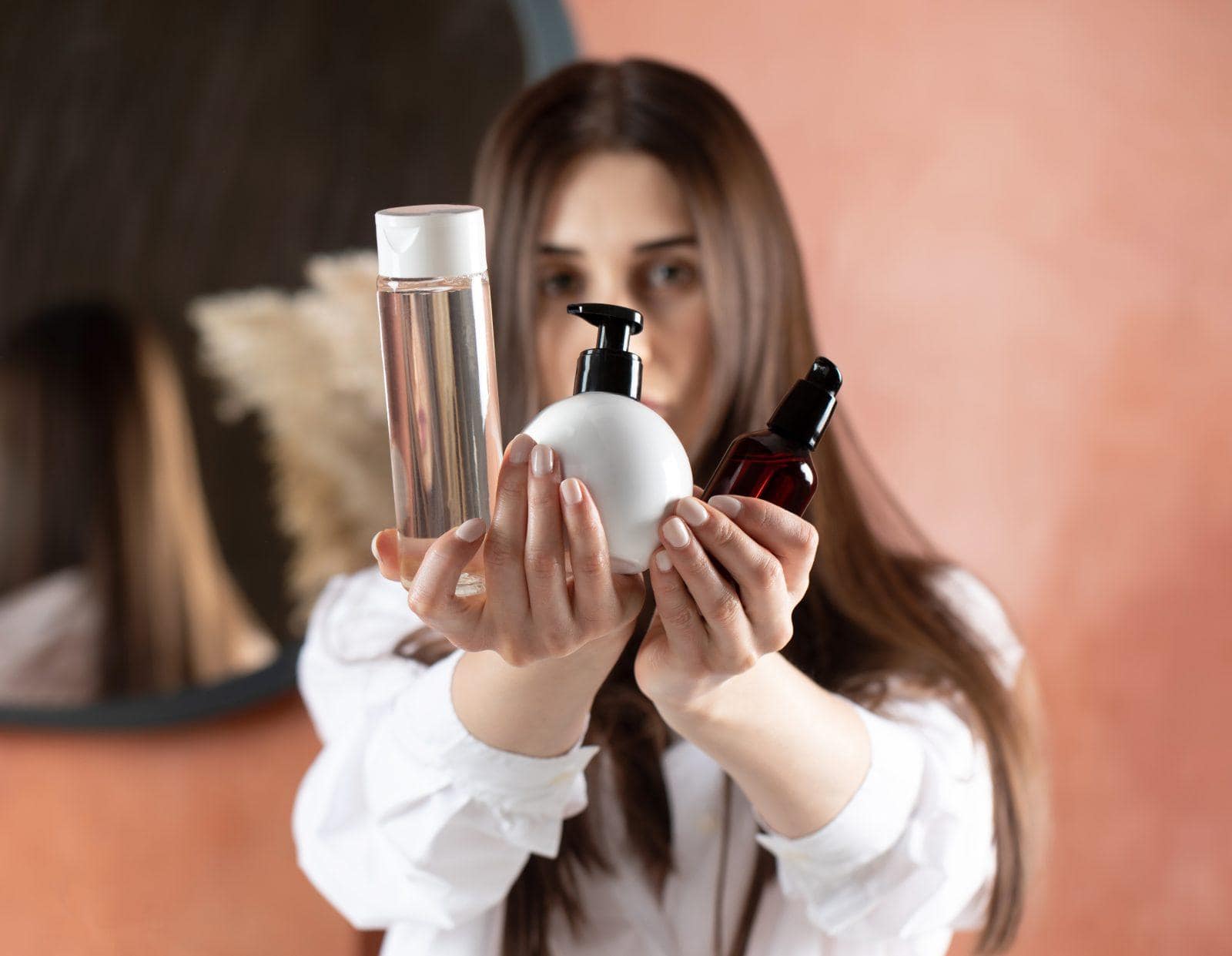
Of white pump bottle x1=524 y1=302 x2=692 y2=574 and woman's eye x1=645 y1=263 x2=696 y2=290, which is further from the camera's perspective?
woman's eye x1=645 y1=263 x2=696 y2=290

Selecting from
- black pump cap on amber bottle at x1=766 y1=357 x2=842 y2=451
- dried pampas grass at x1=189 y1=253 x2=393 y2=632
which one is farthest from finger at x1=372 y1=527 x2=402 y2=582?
dried pampas grass at x1=189 y1=253 x2=393 y2=632

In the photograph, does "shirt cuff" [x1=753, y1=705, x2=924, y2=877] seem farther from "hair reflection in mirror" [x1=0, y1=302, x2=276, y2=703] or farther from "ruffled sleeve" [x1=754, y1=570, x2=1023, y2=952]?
"hair reflection in mirror" [x1=0, y1=302, x2=276, y2=703]

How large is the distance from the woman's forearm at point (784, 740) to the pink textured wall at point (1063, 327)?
469mm

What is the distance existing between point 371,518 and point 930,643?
0.41 meters

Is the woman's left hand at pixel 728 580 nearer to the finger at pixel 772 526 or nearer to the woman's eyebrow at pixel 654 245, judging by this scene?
the finger at pixel 772 526

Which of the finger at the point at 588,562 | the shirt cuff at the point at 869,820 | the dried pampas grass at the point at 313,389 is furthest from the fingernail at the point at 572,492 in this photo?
the dried pampas grass at the point at 313,389

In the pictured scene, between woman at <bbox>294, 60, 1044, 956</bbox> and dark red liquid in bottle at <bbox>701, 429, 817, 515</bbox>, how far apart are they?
0.27 feet

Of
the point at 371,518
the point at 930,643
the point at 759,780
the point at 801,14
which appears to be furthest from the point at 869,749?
the point at 801,14

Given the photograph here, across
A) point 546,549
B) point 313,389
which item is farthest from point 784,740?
point 313,389

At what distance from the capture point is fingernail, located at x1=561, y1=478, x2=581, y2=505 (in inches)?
11.1

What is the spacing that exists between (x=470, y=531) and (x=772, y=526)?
0.27ft

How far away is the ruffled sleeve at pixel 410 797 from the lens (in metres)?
0.43

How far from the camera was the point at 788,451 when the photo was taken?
0.32 metres

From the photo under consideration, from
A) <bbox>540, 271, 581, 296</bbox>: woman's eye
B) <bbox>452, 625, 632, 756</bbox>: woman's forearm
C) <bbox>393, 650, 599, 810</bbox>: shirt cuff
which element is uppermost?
<bbox>540, 271, 581, 296</bbox>: woman's eye
